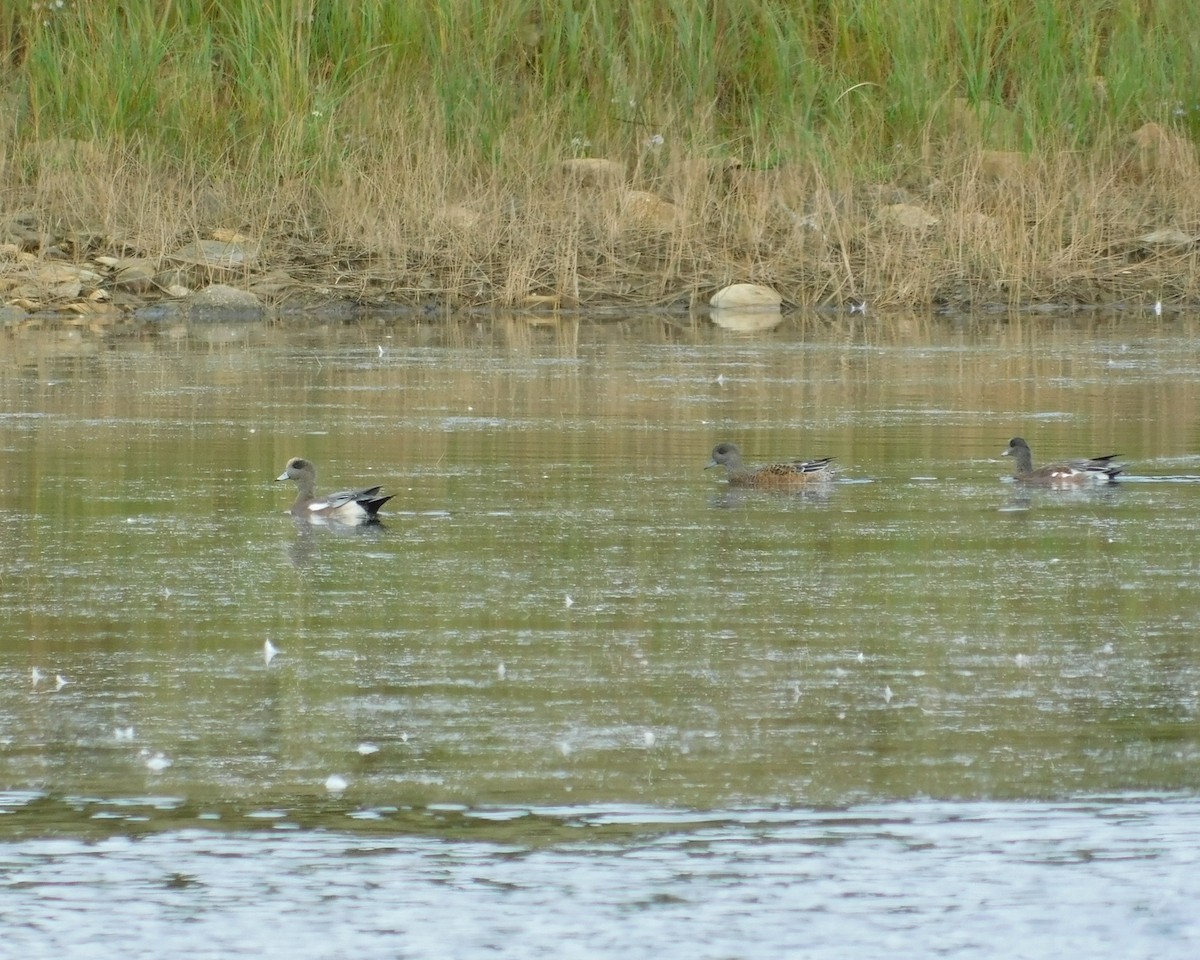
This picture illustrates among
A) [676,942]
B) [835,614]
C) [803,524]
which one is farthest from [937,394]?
[676,942]

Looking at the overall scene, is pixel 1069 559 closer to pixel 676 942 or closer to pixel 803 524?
pixel 803 524

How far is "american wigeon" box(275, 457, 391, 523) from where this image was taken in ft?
32.9

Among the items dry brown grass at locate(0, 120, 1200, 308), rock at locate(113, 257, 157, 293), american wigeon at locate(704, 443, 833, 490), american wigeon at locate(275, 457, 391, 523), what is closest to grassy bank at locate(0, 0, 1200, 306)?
dry brown grass at locate(0, 120, 1200, 308)

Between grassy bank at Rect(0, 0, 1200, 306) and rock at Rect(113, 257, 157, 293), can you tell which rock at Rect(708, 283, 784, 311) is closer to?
grassy bank at Rect(0, 0, 1200, 306)

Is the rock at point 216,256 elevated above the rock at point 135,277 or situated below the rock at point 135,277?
above

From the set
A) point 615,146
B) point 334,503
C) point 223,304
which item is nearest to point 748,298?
point 615,146

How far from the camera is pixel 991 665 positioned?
720 cm

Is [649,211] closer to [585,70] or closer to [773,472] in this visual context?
[585,70]

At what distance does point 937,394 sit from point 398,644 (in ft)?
26.2

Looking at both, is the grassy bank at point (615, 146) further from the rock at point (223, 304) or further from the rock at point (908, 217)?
the rock at point (223, 304)

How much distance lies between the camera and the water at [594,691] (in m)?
5.02

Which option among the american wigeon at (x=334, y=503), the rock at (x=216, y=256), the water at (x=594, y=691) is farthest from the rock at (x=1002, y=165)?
the american wigeon at (x=334, y=503)

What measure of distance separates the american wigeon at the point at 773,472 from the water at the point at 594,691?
6.6 inches

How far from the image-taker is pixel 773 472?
1108 centimetres
